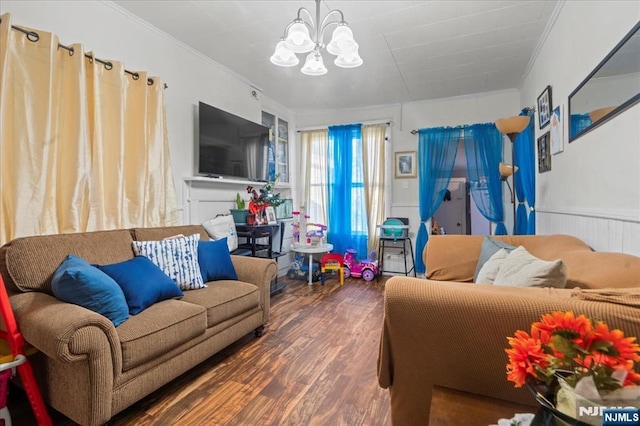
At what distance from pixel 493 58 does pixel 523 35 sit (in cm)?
45

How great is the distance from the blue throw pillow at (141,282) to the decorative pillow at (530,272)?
6.34 feet

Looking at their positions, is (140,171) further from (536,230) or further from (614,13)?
(536,230)

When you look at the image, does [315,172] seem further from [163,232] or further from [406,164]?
[163,232]

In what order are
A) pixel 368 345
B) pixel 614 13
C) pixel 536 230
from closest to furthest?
1. pixel 614 13
2. pixel 368 345
3. pixel 536 230

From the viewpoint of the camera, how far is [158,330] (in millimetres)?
1616

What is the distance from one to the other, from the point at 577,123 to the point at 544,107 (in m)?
0.89

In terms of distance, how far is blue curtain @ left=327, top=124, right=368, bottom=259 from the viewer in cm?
475

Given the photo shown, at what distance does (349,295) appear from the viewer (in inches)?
145

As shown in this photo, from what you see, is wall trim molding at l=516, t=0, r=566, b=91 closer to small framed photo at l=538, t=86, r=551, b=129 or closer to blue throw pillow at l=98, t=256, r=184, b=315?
small framed photo at l=538, t=86, r=551, b=129

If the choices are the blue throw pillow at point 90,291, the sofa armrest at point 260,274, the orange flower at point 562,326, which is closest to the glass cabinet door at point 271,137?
the sofa armrest at point 260,274

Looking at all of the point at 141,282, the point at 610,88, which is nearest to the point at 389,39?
the point at 610,88

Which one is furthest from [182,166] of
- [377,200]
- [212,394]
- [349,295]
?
[377,200]

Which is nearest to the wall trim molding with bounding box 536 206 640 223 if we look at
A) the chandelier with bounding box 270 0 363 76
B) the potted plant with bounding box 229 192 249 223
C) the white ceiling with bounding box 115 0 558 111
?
the white ceiling with bounding box 115 0 558 111

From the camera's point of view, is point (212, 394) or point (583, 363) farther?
point (212, 394)
